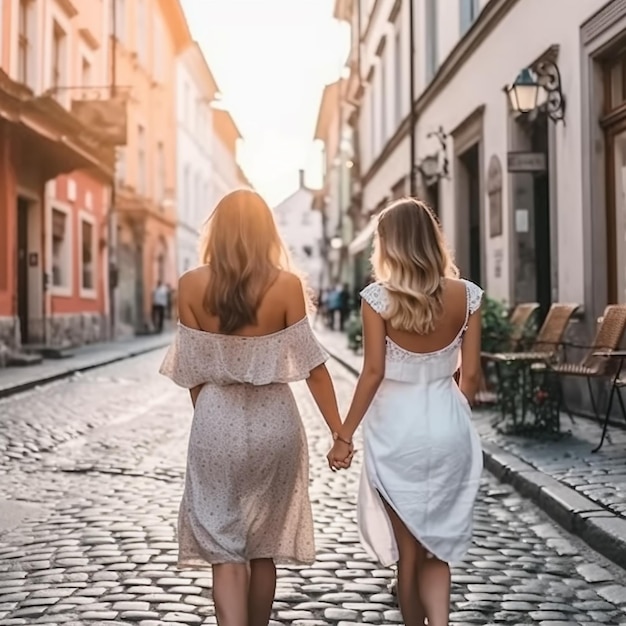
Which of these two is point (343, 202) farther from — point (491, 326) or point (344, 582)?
point (344, 582)

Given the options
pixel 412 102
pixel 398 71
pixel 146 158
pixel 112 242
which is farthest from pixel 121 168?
pixel 412 102

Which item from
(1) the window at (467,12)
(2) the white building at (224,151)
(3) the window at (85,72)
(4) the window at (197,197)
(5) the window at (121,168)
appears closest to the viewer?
(1) the window at (467,12)

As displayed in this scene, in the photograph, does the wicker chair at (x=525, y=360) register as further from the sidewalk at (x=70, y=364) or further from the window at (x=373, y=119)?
the window at (x=373, y=119)

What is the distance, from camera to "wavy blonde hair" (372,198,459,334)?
11.3ft

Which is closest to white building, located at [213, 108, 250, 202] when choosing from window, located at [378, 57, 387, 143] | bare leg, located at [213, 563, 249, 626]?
window, located at [378, 57, 387, 143]

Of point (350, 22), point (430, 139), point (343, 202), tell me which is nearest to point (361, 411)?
point (430, 139)

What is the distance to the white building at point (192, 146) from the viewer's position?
45188 mm

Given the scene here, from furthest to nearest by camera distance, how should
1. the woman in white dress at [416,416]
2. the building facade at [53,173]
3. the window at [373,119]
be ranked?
the window at [373,119] → the building facade at [53,173] → the woman in white dress at [416,416]

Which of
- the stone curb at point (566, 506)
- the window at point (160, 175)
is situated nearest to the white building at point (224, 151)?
the window at point (160, 175)

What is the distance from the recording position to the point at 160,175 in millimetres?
39375

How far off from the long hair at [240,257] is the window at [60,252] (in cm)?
2026

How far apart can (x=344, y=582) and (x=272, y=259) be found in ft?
6.19

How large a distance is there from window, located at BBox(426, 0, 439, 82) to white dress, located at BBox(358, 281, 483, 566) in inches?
658

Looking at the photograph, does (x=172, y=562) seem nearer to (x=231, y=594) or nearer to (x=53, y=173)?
(x=231, y=594)
